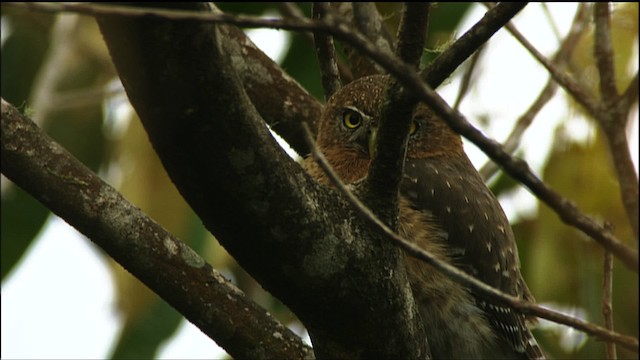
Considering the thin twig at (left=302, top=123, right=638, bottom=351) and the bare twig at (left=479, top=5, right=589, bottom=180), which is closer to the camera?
the thin twig at (left=302, top=123, right=638, bottom=351)

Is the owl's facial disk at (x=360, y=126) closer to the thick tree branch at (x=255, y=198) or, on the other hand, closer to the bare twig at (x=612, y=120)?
the bare twig at (x=612, y=120)

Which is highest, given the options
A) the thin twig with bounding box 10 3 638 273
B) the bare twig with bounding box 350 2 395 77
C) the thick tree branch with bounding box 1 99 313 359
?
the bare twig with bounding box 350 2 395 77

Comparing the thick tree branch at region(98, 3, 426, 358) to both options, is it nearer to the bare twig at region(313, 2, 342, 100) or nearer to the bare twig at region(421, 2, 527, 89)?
the bare twig at region(421, 2, 527, 89)

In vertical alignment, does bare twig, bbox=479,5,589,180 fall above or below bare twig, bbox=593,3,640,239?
above

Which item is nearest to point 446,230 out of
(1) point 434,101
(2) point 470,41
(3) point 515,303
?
(2) point 470,41

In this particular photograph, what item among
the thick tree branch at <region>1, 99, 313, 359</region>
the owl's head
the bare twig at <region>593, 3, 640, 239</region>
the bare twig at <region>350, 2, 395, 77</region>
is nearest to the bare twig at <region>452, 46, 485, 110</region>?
the owl's head

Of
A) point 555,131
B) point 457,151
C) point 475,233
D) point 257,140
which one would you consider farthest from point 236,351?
point 555,131

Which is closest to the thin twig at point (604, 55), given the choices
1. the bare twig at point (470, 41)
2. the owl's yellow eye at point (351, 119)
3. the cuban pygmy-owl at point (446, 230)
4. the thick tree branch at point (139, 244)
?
the cuban pygmy-owl at point (446, 230)

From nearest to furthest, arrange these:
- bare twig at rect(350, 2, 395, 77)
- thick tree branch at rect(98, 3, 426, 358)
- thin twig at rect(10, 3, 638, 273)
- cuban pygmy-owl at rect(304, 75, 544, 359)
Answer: thin twig at rect(10, 3, 638, 273)
thick tree branch at rect(98, 3, 426, 358)
cuban pygmy-owl at rect(304, 75, 544, 359)
bare twig at rect(350, 2, 395, 77)

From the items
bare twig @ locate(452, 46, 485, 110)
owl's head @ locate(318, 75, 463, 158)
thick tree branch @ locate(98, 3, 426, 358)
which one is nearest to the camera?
thick tree branch @ locate(98, 3, 426, 358)
